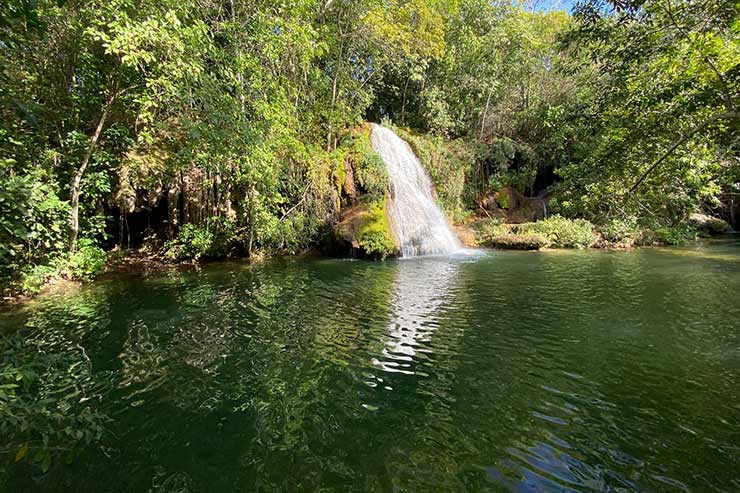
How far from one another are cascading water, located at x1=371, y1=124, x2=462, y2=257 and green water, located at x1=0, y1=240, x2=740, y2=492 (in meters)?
7.99

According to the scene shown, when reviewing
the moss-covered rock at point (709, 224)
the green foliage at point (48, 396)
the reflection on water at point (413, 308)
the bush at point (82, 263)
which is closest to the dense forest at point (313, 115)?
the bush at point (82, 263)

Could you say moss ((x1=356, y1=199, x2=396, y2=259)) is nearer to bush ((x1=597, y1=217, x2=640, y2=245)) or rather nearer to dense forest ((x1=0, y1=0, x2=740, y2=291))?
dense forest ((x1=0, y1=0, x2=740, y2=291))

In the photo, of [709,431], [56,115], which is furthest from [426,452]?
[56,115]

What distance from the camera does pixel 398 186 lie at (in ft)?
60.7

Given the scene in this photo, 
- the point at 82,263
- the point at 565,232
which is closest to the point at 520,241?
the point at 565,232

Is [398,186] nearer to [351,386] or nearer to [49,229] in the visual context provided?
[49,229]

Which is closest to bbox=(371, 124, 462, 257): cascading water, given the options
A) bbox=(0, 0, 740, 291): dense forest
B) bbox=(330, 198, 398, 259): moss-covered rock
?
bbox=(330, 198, 398, 259): moss-covered rock

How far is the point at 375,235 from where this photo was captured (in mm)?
15352

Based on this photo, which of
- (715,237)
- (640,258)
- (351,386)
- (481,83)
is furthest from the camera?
(481,83)

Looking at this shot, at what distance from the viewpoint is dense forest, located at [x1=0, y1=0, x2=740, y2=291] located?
6.05m

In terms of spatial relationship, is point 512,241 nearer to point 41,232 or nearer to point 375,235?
point 375,235

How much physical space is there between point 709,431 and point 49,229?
13.0m

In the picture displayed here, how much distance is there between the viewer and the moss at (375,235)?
49.8 feet

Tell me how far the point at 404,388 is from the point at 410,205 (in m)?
14.4
